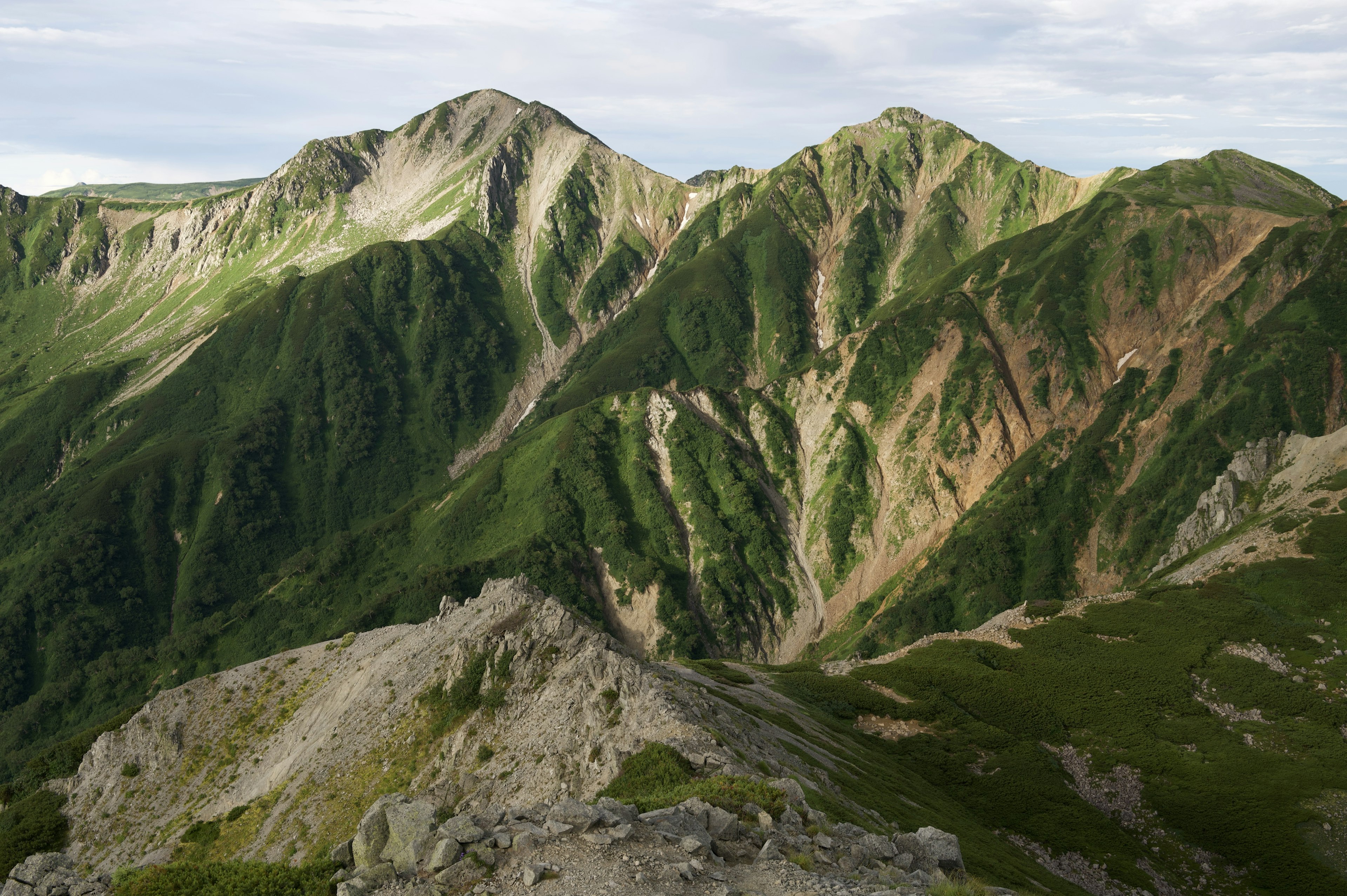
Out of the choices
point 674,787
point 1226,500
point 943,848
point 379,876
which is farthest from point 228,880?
A: point 1226,500

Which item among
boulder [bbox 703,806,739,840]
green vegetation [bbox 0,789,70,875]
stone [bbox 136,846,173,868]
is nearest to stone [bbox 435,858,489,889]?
boulder [bbox 703,806,739,840]

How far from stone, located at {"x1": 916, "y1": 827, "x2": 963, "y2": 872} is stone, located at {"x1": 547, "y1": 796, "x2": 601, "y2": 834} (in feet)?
43.8

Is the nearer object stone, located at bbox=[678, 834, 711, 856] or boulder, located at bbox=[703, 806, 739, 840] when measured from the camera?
stone, located at bbox=[678, 834, 711, 856]

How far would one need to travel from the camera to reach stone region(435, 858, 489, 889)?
82.3ft

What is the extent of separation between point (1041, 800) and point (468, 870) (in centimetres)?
5534

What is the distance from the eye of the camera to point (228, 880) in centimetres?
2817

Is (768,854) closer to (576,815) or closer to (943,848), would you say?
(576,815)

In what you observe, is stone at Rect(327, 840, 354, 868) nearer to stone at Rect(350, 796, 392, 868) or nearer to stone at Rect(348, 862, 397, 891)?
stone at Rect(350, 796, 392, 868)

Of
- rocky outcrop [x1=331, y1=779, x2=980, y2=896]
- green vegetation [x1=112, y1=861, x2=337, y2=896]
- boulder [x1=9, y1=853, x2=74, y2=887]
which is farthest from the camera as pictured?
boulder [x1=9, y1=853, x2=74, y2=887]

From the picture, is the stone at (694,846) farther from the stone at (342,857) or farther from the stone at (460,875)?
the stone at (342,857)

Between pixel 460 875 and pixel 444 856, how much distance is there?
30.6 inches

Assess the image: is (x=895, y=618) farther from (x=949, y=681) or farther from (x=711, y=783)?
(x=711, y=783)

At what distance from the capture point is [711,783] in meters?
33.5

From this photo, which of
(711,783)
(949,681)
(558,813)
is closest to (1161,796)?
(949,681)
